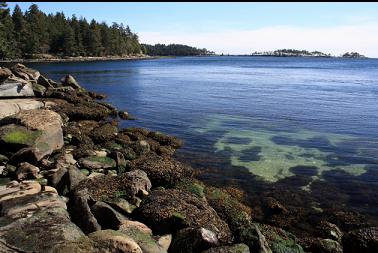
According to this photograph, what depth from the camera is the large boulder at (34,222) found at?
9.35 m

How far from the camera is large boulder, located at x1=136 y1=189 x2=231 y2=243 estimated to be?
40.4 feet

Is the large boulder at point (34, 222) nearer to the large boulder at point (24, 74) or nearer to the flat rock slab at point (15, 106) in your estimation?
the flat rock slab at point (15, 106)

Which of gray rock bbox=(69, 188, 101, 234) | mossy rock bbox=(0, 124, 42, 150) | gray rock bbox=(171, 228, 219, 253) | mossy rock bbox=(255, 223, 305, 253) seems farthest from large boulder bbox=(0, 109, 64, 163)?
mossy rock bbox=(255, 223, 305, 253)

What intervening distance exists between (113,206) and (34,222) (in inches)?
130

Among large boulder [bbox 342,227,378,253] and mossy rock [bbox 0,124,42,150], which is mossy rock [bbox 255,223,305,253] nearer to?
large boulder [bbox 342,227,378,253]

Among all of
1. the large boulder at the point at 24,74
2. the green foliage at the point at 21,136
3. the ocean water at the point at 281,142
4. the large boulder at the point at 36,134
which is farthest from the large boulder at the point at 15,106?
the large boulder at the point at 24,74

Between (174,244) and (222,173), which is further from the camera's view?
(222,173)

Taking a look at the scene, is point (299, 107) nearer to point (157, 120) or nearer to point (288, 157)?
point (157, 120)

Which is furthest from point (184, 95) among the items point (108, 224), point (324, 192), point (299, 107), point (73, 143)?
point (108, 224)

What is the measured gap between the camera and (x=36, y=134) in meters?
19.4

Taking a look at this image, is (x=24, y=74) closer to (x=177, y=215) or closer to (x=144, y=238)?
(x=177, y=215)

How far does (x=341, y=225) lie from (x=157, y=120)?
21261mm

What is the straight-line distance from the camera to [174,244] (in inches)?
442

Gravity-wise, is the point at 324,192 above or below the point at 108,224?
below
